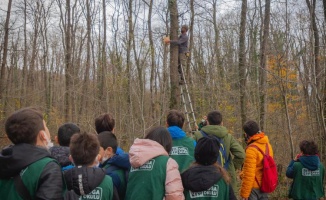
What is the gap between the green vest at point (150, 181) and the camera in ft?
10.3

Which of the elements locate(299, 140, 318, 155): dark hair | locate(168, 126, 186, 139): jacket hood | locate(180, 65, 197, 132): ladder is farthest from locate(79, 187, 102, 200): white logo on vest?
locate(180, 65, 197, 132): ladder

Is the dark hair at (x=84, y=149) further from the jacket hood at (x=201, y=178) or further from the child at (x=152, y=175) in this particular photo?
the jacket hood at (x=201, y=178)

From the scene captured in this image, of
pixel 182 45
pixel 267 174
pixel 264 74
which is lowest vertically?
pixel 267 174

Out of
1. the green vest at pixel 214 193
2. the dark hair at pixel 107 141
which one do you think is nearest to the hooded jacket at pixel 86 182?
the dark hair at pixel 107 141

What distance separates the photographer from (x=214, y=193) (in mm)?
3219

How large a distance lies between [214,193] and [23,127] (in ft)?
6.16

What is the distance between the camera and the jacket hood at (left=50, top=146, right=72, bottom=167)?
11.4ft

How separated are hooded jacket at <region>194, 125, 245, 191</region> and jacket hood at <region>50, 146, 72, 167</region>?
7.33 feet

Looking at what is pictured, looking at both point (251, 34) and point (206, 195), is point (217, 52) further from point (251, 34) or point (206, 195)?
point (206, 195)

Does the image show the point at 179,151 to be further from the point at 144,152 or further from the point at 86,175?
the point at 86,175

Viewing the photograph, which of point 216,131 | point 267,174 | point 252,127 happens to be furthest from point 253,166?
point 216,131

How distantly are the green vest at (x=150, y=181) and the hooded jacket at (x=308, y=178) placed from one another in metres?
3.31

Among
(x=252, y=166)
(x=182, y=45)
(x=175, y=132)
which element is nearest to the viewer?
(x=175, y=132)

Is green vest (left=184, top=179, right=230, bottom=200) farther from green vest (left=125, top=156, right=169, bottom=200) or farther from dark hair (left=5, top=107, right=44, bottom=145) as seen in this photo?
dark hair (left=5, top=107, right=44, bottom=145)
